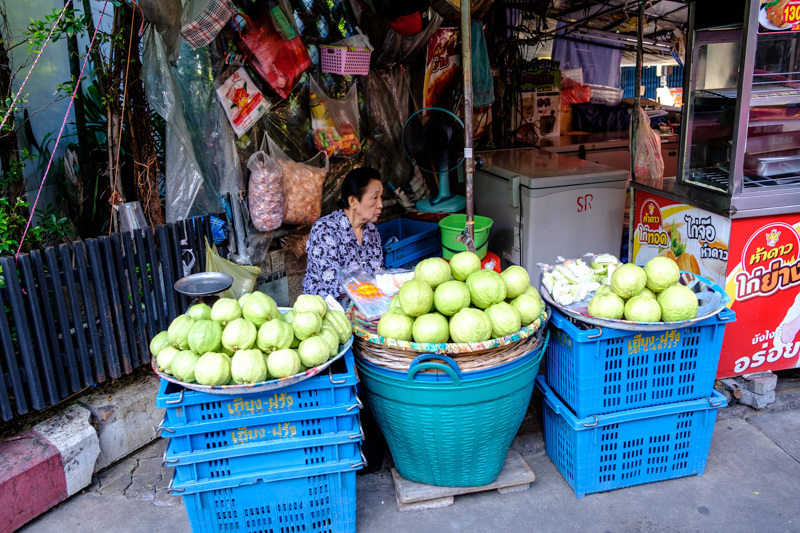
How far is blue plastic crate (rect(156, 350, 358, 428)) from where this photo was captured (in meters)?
2.35

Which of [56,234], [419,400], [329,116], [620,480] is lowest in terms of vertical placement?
[620,480]

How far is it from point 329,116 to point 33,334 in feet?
8.10

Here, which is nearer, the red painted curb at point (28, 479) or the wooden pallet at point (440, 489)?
the red painted curb at point (28, 479)

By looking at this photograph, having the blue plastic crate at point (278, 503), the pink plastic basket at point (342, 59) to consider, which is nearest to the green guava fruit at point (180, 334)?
the blue plastic crate at point (278, 503)

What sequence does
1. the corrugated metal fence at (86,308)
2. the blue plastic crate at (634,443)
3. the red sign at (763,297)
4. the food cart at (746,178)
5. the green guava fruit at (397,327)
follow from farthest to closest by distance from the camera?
the red sign at (763,297) < the food cart at (746,178) < the corrugated metal fence at (86,308) < the blue plastic crate at (634,443) < the green guava fruit at (397,327)

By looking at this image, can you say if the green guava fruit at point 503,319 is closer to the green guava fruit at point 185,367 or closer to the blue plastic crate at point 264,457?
the blue plastic crate at point 264,457

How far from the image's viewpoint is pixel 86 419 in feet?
10.4

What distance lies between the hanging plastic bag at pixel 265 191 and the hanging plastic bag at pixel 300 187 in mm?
100

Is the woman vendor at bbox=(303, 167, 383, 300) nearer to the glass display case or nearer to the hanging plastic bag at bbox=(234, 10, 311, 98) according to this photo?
the hanging plastic bag at bbox=(234, 10, 311, 98)

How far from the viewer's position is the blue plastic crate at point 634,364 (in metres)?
2.71

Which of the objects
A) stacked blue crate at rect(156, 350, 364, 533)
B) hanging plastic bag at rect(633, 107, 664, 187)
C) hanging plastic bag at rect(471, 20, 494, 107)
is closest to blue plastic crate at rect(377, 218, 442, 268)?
hanging plastic bag at rect(471, 20, 494, 107)

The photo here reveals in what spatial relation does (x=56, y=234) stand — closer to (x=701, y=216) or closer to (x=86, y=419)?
(x=86, y=419)

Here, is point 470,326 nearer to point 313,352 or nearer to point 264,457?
point 313,352

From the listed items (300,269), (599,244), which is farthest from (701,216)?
(300,269)
